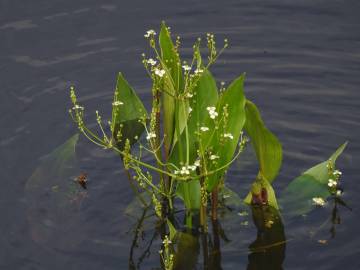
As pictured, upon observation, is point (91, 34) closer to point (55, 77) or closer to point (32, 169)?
point (55, 77)

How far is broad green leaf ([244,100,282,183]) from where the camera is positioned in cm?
620

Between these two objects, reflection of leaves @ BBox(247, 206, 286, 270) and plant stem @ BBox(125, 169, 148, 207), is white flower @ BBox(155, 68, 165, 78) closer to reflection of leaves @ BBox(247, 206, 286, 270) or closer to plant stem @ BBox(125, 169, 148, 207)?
plant stem @ BBox(125, 169, 148, 207)

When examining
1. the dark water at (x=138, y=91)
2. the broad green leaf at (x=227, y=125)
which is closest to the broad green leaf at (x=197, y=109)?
the broad green leaf at (x=227, y=125)

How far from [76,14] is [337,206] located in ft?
14.5

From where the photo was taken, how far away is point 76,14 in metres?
9.85

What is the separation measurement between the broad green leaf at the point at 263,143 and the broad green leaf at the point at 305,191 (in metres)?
0.38

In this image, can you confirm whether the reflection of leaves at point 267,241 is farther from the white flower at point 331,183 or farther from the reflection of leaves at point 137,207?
the reflection of leaves at point 137,207

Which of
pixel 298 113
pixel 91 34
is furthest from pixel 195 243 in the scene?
pixel 91 34

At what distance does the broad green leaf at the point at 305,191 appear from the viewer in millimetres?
6828

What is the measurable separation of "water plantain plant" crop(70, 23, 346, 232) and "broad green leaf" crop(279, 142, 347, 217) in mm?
226

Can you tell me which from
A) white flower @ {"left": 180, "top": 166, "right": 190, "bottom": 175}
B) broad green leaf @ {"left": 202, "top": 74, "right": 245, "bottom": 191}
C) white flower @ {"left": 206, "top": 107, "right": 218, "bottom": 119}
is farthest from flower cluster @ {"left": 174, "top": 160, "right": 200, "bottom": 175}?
white flower @ {"left": 206, "top": 107, "right": 218, "bottom": 119}

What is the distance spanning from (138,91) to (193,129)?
7.86 feet

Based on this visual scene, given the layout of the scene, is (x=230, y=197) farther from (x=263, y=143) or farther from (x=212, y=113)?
(x=212, y=113)

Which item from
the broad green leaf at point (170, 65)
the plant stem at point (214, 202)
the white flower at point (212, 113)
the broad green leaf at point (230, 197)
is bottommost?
the broad green leaf at point (230, 197)
